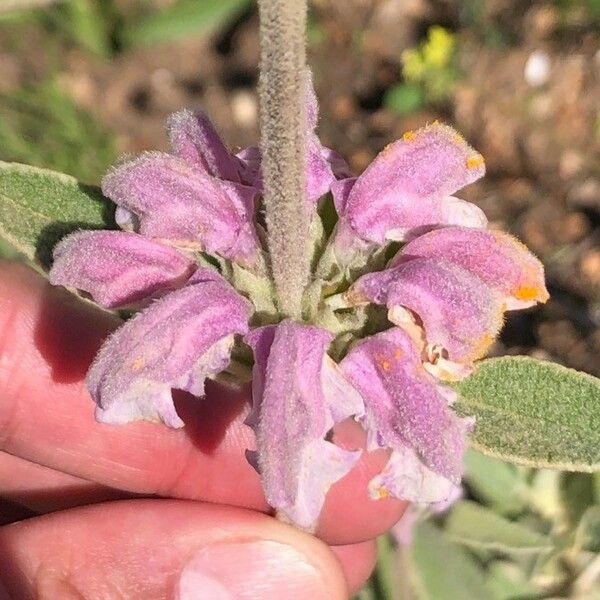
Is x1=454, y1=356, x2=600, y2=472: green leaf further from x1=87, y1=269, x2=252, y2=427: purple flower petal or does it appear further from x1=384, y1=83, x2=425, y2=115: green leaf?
x1=384, y1=83, x2=425, y2=115: green leaf

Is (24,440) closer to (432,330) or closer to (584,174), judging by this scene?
(432,330)

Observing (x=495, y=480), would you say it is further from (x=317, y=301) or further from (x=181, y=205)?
(x=181, y=205)

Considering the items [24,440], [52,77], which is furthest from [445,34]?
[24,440]

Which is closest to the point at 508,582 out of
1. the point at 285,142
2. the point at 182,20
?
the point at 285,142

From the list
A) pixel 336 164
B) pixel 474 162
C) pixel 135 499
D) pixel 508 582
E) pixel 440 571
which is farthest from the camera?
pixel 508 582

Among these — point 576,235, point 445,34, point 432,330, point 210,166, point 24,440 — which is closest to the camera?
point 432,330

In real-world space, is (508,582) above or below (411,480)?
below

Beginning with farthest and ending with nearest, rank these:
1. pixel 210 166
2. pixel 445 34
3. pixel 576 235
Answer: pixel 445 34 < pixel 576 235 < pixel 210 166

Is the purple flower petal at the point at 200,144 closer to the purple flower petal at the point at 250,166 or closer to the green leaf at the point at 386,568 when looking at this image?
the purple flower petal at the point at 250,166
